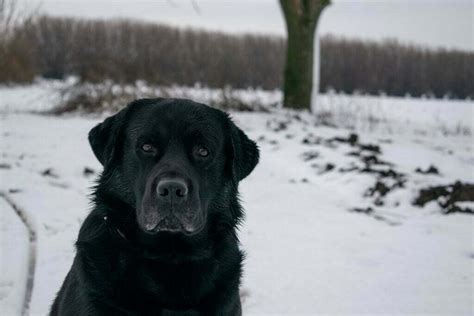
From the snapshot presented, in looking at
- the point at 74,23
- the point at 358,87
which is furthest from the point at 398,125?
the point at 74,23

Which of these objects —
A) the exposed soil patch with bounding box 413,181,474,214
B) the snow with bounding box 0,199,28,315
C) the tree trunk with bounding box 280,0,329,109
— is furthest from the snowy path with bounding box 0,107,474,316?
the tree trunk with bounding box 280,0,329,109

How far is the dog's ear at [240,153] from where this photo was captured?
140 inches

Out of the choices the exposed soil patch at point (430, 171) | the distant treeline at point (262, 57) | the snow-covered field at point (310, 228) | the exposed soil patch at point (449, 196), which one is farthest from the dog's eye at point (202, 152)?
the distant treeline at point (262, 57)

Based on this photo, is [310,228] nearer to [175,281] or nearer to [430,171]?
[430,171]

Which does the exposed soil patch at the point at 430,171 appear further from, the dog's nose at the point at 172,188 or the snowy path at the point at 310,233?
the dog's nose at the point at 172,188

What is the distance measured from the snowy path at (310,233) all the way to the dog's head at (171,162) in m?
1.45

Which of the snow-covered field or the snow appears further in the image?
the snow-covered field

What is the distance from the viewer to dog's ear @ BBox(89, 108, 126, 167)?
3.33 meters

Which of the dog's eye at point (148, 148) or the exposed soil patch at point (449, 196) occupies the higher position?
the dog's eye at point (148, 148)

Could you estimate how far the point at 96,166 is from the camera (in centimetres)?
884

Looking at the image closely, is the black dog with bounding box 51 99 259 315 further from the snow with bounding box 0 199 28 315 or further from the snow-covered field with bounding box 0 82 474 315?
the snow-covered field with bounding box 0 82 474 315

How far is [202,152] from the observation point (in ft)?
11.0

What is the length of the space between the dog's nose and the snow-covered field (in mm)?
1787

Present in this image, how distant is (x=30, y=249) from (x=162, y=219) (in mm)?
2698
